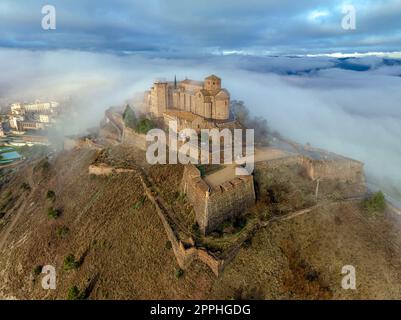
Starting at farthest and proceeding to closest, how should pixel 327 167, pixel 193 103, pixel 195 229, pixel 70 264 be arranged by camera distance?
pixel 193 103
pixel 327 167
pixel 70 264
pixel 195 229

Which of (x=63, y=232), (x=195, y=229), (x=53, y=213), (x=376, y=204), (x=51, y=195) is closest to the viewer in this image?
(x=195, y=229)

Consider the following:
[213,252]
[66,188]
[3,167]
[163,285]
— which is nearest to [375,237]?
[213,252]

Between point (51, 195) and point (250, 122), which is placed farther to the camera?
point (250, 122)

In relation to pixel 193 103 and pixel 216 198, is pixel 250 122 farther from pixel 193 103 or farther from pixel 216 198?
pixel 216 198

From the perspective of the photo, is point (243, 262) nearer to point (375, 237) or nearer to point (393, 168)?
point (375, 237)

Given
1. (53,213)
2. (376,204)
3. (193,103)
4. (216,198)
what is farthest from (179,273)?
(193,103)

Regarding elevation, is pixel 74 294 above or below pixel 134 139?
below
